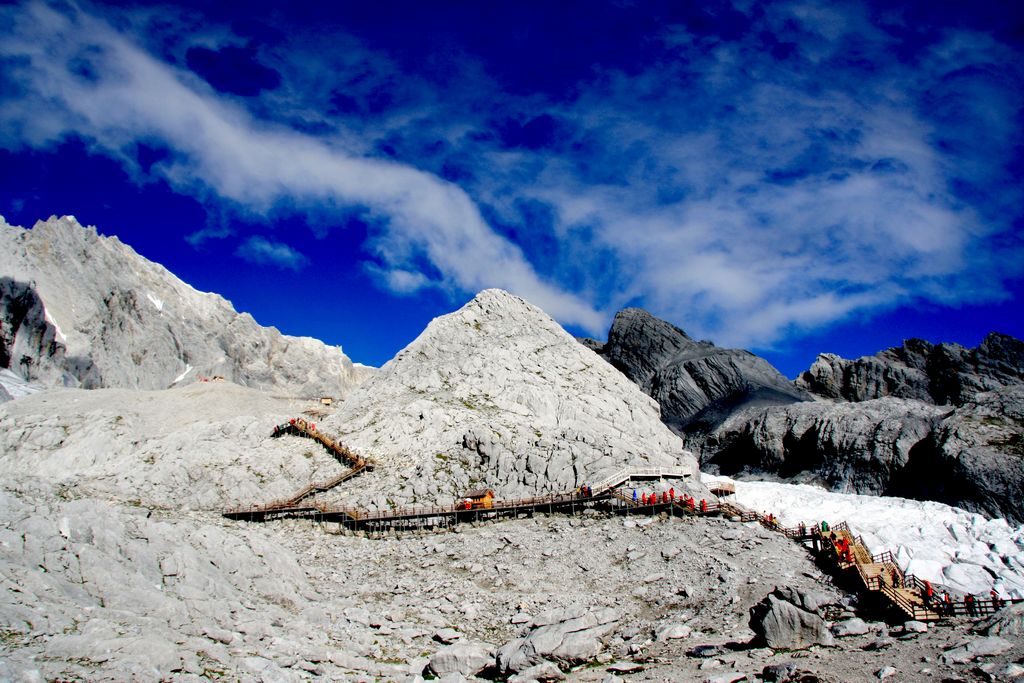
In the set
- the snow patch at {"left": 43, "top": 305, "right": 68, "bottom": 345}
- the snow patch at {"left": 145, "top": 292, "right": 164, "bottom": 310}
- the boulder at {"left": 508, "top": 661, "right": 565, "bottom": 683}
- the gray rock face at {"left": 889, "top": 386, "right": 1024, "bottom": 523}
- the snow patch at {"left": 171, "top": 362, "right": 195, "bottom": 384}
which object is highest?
the snow patch at {"left": 145, "top": 292, "right": 164, "bottom": 310}

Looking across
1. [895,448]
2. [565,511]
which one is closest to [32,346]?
[565,511]

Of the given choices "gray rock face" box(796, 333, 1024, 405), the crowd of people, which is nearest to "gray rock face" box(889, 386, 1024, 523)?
"gray rock face" box(796, 333, 1024, 405)

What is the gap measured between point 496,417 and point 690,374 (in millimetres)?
88790

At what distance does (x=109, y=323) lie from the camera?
14675 centimetres

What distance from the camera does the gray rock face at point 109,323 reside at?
129500 mm

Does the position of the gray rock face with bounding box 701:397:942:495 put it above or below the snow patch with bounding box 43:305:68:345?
below

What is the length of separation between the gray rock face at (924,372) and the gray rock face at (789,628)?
12514cm

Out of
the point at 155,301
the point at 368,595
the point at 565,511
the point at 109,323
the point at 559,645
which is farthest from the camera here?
the point at 155,301

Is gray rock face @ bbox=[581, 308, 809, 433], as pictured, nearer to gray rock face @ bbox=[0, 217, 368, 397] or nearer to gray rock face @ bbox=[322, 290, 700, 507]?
gray rock face @ bbox=[322, 290, 700, 507]

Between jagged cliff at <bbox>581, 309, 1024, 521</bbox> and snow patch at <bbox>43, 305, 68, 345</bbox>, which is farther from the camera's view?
snow patch at <bbox>43, 305, 68, 345</bbox>

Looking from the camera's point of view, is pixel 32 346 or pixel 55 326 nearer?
pixel 32 346

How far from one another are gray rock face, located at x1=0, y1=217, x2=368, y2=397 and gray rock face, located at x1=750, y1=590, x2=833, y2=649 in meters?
136

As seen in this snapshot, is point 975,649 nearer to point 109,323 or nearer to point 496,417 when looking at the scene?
point 496,417

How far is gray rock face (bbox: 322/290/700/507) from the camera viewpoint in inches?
2323
